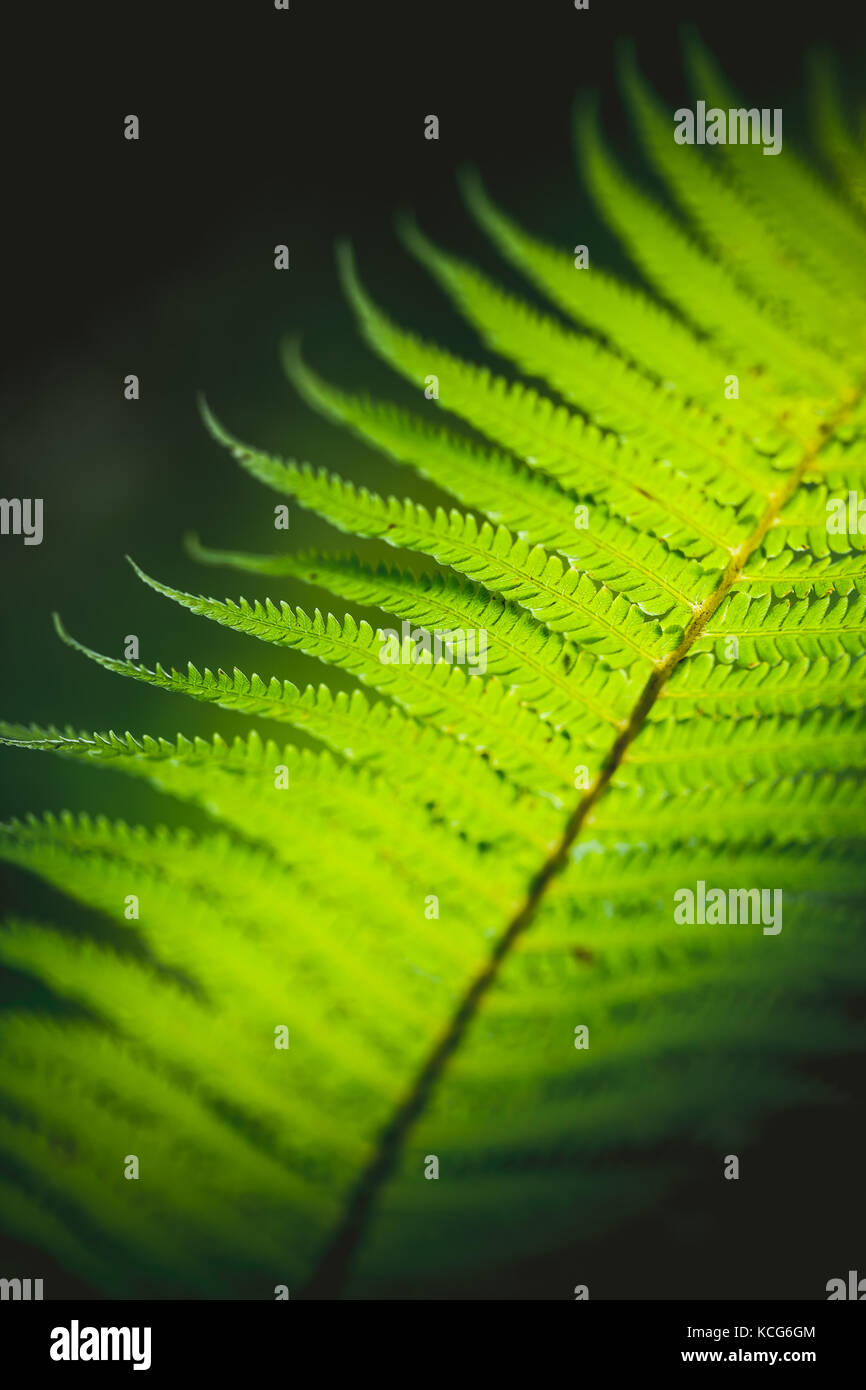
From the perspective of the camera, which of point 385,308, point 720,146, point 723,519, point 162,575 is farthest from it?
point 385,308

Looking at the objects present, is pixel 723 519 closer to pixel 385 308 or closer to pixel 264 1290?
pixel 264 1290

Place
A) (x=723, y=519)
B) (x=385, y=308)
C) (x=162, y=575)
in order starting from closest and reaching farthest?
(x=723, y=519), (x=162, y=575), (x=385, y=308)

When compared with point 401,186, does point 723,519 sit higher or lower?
lower

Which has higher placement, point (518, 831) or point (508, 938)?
point (518, 831)
